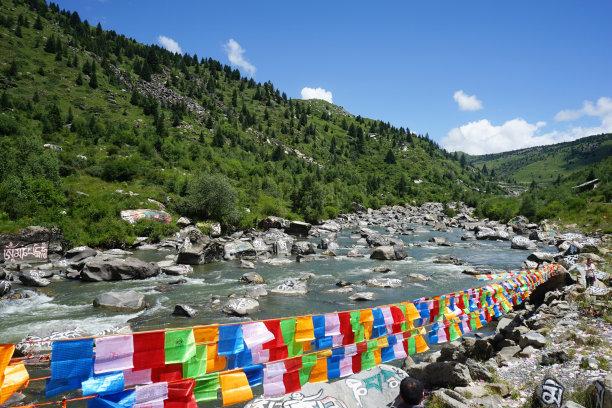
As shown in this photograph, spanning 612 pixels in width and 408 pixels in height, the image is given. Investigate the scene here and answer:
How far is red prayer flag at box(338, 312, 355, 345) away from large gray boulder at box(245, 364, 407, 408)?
132 centimetres

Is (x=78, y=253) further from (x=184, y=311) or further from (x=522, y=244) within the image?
(x=522, y=244)

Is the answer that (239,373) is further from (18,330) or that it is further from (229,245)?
(229,245)

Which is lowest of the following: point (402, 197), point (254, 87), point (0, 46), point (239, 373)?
point (239, 373)

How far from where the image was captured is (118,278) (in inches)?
1104

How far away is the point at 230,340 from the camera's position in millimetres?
8586

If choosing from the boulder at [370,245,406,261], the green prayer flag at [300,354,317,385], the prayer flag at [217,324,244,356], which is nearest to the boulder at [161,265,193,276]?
the boulder at [370,245,406,261]

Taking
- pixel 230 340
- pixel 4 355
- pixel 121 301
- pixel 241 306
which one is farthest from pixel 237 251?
pixel 4 355

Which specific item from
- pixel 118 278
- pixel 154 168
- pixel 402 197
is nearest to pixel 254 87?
pixel 402 197

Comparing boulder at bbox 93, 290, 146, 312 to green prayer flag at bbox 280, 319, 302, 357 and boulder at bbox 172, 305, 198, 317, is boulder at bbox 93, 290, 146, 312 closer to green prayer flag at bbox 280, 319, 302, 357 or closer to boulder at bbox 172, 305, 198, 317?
boulder at bbox 172, 305, 198, 317

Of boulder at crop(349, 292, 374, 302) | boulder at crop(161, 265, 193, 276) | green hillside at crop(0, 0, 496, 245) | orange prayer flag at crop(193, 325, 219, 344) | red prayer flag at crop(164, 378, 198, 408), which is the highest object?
green hillside at crop(0, 0, 496, 245)

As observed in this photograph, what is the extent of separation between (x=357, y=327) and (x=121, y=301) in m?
15.8

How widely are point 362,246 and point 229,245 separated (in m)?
16.2

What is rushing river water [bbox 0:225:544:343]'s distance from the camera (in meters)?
19.2

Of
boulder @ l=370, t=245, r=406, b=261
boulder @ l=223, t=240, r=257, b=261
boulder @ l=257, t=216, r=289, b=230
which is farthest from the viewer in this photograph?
boulder @ l=257, t=216, r=289, b=230
